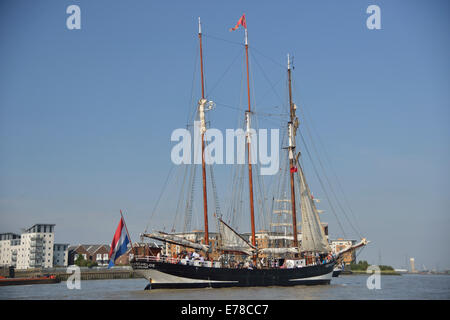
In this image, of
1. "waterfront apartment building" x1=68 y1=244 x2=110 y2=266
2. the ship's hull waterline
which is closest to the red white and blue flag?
the ship's hull waterline

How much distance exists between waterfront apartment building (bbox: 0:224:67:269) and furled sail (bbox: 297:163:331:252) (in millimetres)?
118734

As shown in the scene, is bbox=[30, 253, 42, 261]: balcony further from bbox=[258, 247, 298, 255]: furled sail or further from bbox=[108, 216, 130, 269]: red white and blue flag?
bbox=[108, 216, 130, 269]: red white and blue flag

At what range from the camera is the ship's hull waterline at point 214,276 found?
5703 centimetres

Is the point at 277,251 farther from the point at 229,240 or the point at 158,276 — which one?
the point at 158,276

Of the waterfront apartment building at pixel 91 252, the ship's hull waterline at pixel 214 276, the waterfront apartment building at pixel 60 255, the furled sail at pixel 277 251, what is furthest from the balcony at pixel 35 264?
the ship's hull waterline at pixel 214 276

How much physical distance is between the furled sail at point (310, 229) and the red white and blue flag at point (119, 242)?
29.3 m

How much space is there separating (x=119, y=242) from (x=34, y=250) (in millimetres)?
126533

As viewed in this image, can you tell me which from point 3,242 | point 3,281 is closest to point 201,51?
point 3,281

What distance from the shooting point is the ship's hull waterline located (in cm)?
5703

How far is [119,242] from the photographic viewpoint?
169 ft

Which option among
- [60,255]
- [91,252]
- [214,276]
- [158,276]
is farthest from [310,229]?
[91,252]

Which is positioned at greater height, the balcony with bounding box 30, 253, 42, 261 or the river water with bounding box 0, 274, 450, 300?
the river water with bounding box 0, 274, 450, 300

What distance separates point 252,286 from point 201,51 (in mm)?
32400
